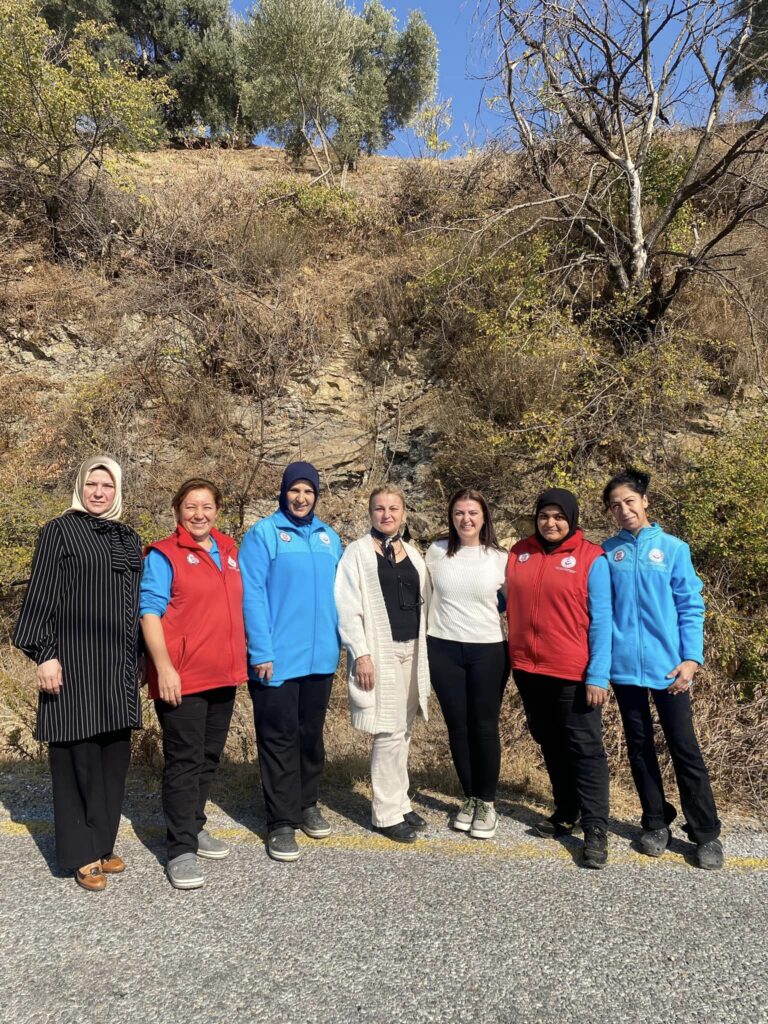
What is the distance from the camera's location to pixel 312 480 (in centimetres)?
383

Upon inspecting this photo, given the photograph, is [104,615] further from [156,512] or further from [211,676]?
[156,512]

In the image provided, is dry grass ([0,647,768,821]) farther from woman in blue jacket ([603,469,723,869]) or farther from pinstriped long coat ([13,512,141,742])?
pinstriped long coat ([13,512,141,742])

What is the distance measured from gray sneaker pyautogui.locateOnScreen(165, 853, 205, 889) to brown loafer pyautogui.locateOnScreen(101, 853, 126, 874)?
0.25m

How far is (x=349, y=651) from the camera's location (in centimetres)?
380

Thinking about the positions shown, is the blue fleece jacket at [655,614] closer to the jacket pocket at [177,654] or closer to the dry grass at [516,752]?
the dry grass at [516,752]

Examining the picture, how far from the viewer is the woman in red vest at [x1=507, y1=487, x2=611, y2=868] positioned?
3.57 meters

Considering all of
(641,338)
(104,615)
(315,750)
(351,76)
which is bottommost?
(315,750)

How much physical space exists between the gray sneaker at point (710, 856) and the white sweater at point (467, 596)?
1.47 metres

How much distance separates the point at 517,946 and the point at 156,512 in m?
7.03

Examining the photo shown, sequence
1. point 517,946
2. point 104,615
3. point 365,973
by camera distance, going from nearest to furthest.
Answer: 1. point 365,973
2. point 517,946
3. point 104,615

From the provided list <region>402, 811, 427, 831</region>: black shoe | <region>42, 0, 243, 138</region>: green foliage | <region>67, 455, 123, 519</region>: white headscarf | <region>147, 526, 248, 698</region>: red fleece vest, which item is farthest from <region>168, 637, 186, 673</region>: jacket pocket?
<region>42, 0, 243, 138</region>: green foliage

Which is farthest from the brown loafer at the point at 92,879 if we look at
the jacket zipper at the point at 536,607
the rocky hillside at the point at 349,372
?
the jacket zipper at the point at 536,607

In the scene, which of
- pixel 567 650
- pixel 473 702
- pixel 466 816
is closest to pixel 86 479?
pixel 473 702

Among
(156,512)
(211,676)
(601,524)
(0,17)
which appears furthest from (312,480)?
(0,17)
